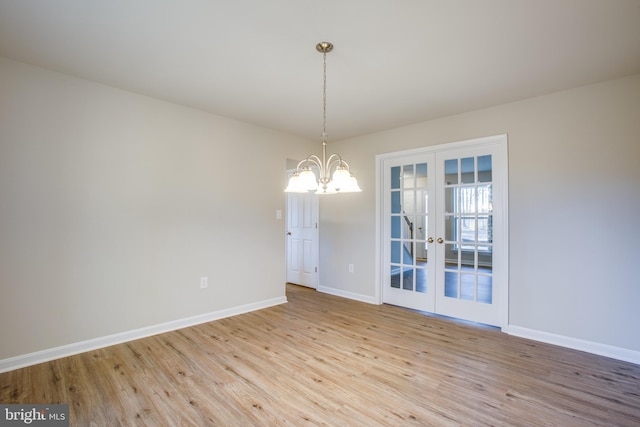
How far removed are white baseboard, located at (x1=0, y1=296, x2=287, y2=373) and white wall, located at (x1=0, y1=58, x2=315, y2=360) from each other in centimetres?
4

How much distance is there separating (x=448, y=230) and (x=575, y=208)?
123 centimetres

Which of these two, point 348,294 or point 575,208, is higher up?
point 575,208

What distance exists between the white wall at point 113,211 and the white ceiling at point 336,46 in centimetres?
33

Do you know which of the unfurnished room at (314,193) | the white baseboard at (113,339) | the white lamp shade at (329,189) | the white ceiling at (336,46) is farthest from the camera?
the white baseboard at (113,339)

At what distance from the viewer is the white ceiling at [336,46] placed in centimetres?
184

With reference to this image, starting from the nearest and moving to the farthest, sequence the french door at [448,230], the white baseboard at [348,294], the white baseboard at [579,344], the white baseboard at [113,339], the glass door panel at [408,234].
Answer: the white baseboard at [113,339] → the white baseboard at [579,344] → the french door at [448,230] → the glass door panel at [408,234] → the white baseboard at [348,294]

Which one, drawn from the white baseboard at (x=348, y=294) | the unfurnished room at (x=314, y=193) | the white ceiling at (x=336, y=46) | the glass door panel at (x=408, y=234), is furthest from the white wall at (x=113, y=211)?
the glass door panel at (x=408, y=234)

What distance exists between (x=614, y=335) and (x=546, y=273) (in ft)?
2.21

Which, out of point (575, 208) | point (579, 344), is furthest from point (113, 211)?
point (579, 344)

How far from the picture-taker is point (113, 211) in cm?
292

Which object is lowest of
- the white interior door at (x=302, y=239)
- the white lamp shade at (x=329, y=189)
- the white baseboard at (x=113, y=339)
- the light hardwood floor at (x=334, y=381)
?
the light hardwood floor at (x=334, y=381)

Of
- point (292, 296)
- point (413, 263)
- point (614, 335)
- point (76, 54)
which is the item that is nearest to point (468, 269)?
point (413, 263)

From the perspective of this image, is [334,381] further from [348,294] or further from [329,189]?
[348,294]

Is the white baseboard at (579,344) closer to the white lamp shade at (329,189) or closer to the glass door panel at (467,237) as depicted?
the glass door panel at (467,237)
